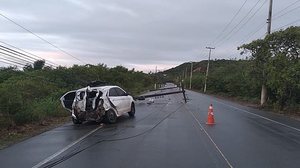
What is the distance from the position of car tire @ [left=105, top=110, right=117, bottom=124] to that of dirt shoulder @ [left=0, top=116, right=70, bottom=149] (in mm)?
2482

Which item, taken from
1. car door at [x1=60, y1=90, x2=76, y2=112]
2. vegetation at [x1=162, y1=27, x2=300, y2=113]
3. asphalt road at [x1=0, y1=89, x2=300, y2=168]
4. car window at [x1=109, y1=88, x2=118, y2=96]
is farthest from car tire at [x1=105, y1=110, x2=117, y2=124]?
vegetation at [x1=162, y1=27, x2=300, y2=113]

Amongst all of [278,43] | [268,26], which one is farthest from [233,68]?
[278,43]

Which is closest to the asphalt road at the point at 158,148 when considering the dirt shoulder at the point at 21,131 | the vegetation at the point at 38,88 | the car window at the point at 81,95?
the dirt shoulder at the point at 21,131

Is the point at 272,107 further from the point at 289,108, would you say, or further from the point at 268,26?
the point at 268,26

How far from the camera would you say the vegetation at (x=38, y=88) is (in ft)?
60.6

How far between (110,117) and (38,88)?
10.2 m

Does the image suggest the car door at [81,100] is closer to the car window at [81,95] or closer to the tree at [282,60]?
the car window at [81,95]

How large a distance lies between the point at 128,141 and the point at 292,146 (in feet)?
16.3

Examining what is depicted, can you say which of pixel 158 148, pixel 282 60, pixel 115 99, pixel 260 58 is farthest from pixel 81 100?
pixel 260 58

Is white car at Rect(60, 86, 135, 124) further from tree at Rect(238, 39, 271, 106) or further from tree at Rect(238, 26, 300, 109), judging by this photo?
tree at Rect(238, 39, 271, 106)

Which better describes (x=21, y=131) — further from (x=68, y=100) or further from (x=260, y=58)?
(x=260, y=58)

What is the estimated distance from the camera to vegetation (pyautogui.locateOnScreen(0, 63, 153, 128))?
18484 millimetres

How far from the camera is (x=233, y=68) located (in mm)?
75312

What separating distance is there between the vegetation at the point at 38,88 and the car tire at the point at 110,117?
10.5ft
